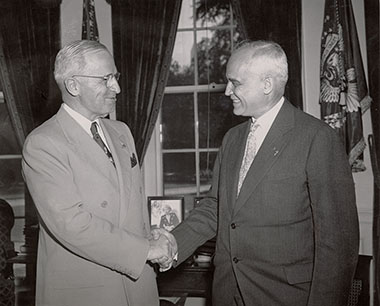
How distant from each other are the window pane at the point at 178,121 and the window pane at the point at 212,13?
774mm

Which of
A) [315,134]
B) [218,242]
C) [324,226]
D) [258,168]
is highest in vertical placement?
[315,134]

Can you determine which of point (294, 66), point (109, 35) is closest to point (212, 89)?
point (294, 66)

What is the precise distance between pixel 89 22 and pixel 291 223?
3.33 m

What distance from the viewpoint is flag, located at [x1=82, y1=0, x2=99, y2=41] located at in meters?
4.59

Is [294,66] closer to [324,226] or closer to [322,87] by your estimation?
[322,87]

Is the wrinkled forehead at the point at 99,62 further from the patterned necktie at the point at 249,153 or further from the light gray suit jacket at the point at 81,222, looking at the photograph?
the patterned necktie at the point at 249,153

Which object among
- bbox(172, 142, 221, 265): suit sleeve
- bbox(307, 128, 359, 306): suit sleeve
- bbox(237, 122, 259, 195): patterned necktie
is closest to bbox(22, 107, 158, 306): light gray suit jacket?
bbox(172, 142, 221, 265): suit sleeve

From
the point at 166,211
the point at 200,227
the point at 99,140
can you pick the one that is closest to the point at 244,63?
the point at 99,140

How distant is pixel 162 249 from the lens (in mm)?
2328

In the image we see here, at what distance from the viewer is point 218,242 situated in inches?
91.6

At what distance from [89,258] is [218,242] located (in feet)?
2.14

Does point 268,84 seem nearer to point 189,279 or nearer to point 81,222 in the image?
point 81,222

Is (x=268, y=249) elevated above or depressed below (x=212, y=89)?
below

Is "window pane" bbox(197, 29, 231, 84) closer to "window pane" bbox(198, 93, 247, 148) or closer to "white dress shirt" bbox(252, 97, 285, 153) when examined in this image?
"window pane" bbox(198, 93, 247, 148)
